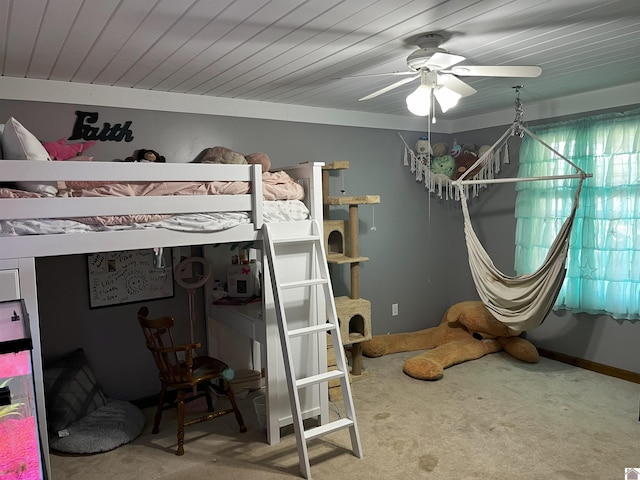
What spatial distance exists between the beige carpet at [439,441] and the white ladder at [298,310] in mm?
188

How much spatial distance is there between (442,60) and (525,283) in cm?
215

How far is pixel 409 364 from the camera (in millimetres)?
3936

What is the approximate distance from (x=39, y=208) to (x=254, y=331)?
1.39m

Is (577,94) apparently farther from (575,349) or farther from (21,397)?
(21,397)

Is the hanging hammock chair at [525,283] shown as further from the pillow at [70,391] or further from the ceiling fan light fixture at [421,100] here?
the pillow at [70,391]

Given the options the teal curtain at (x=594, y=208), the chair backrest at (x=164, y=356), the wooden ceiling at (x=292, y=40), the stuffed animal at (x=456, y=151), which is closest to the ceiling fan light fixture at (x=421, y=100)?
the wooden ceiling at (x=292, y=40)

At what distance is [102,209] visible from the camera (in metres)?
2.32

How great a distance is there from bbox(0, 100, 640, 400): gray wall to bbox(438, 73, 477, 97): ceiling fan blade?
182cm

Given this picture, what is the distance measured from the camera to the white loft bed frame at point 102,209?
2.13m

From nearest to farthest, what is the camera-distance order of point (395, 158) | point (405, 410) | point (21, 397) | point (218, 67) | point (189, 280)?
point (21, 397), point (218, 67), point (405, 410), point (189, 280), point (395, 158)

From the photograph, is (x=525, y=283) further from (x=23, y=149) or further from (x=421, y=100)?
(x=23, y=149)

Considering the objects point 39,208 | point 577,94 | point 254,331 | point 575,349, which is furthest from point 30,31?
point 575,349

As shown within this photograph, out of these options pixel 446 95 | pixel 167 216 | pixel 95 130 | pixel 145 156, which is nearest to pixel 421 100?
pixel 446 95

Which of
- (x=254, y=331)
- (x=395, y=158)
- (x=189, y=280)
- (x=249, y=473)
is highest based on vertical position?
(x=395, y=158)
